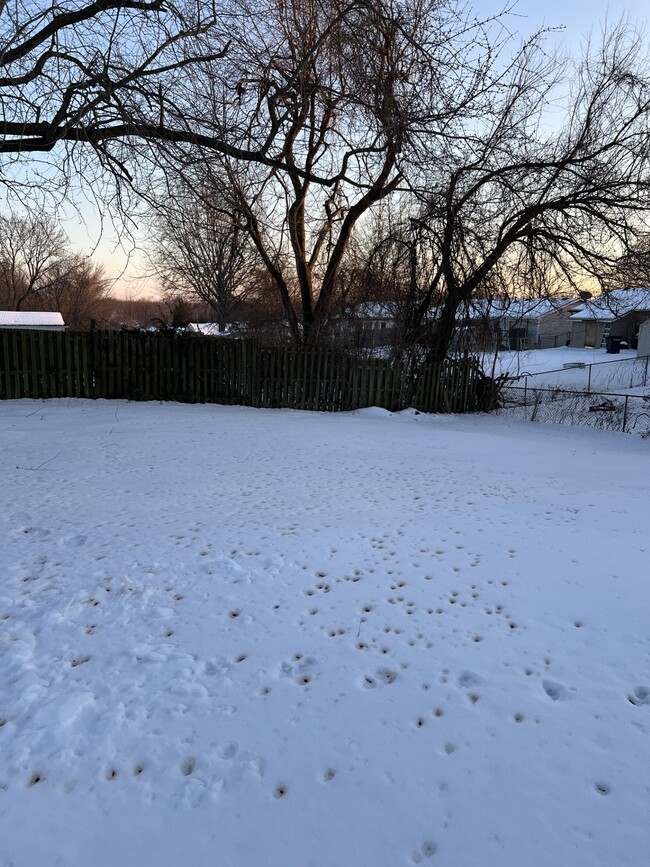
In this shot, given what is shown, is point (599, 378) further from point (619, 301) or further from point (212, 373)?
point (212, 373)

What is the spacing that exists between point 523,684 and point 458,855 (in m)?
1.08

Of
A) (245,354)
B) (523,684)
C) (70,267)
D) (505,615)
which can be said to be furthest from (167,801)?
(70,267)

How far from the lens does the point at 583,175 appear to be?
45.8 feet

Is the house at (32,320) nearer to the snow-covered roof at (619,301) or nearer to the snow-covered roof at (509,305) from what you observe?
the snow-covered roof at (509,305)

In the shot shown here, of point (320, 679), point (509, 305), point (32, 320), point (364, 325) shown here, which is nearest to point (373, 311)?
point (364, 325)

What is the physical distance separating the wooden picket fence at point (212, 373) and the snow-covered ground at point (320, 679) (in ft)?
24.8

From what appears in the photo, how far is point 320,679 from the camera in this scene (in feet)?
9.54

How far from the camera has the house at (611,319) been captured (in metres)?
14.6

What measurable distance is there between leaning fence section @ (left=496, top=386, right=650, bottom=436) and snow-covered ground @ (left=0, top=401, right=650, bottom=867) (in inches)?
356

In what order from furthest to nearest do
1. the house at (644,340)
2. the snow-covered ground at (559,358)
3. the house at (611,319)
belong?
1. the snow-covered ground at (559,358)
2. the house at (644,340)
3. the house at (611,319)

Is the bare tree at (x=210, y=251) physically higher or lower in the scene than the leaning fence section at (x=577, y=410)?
higher

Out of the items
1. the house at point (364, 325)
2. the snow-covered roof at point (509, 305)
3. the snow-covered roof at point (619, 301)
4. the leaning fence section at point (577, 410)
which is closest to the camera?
the leaning fence section at point (577, 410)

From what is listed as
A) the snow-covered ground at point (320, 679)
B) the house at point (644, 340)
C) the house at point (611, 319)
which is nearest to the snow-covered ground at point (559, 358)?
the house at point (644, 340)

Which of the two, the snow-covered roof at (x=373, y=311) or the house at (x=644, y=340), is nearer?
the snow-covered roof at (x=373, y=311)
